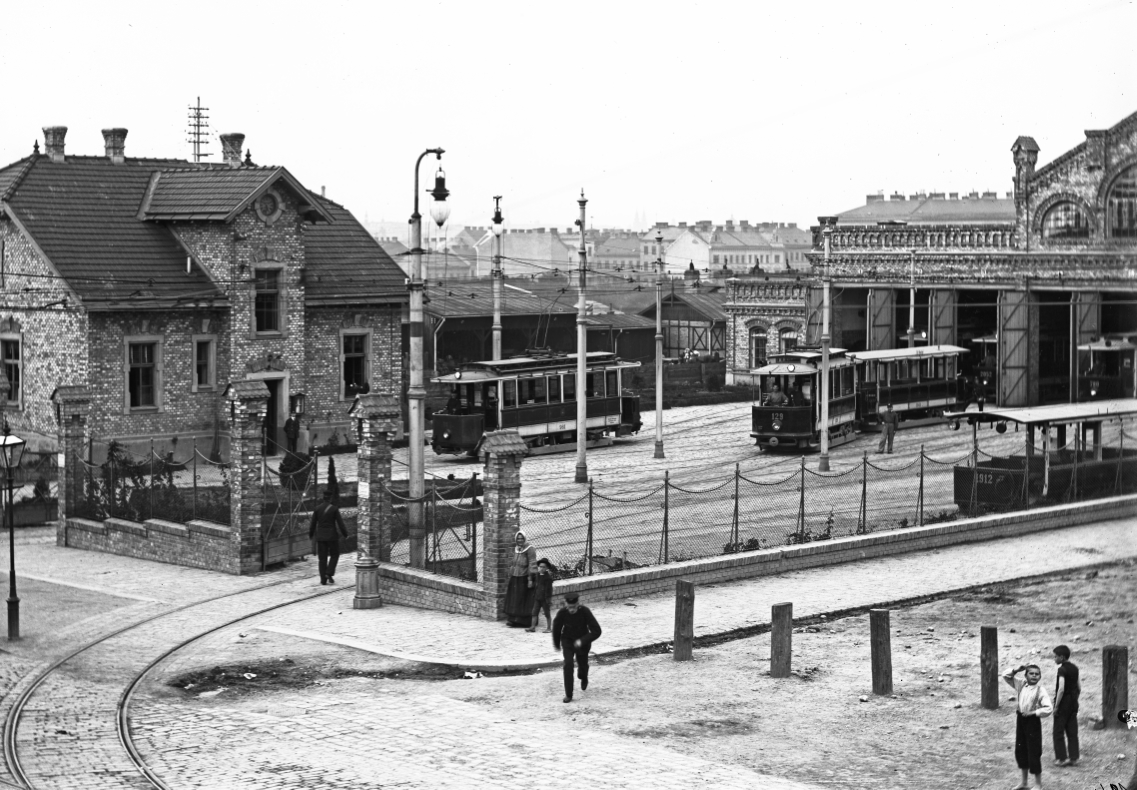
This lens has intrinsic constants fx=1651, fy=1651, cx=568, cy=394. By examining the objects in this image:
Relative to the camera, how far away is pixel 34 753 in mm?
16859

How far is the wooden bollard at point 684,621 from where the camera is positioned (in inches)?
781

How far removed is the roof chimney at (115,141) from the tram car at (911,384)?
20.4 meters

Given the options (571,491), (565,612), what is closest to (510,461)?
(565,612)

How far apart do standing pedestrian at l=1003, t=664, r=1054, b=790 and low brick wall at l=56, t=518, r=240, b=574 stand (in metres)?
15.3

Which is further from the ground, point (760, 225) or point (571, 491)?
point (760, 225)

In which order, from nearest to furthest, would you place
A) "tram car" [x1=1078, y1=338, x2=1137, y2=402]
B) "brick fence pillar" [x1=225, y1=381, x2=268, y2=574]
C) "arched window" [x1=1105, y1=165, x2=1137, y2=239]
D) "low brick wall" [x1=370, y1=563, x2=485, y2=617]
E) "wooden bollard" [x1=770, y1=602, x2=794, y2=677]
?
"arched window" [x1=1105, y1=165, x2=1137, y2=239], "wooden bollard" [x1=770, y1=602, x2=794, y2=677], "low brick wall" [x1=370, y1=563, x2=485, y2=617], "brick fence pillar" [x1=225, y1=381, x2=268, y2=574], "tram car" [x1=1078, y1=338, x2=1137, y2=402]

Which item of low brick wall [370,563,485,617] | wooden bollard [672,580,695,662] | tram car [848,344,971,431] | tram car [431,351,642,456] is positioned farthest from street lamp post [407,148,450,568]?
tram car [848,344,971,431]

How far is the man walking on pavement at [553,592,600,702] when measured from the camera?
18109 mm

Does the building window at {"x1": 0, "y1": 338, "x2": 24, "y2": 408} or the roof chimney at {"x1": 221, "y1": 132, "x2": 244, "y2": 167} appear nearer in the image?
the building window at {"x1": 0, "y1": 338, "x2": 24, "y2": 408}

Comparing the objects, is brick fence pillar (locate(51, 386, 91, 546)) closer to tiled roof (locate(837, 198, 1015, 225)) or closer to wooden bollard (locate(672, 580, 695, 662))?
wooden bollard (locate(672, 580, 695, 662))

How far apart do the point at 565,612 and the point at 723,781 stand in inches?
145

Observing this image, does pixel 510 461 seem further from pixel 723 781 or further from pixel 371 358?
pixel 371 358

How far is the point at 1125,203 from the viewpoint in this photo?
332 inches

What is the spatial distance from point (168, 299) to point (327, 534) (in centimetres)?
1598
